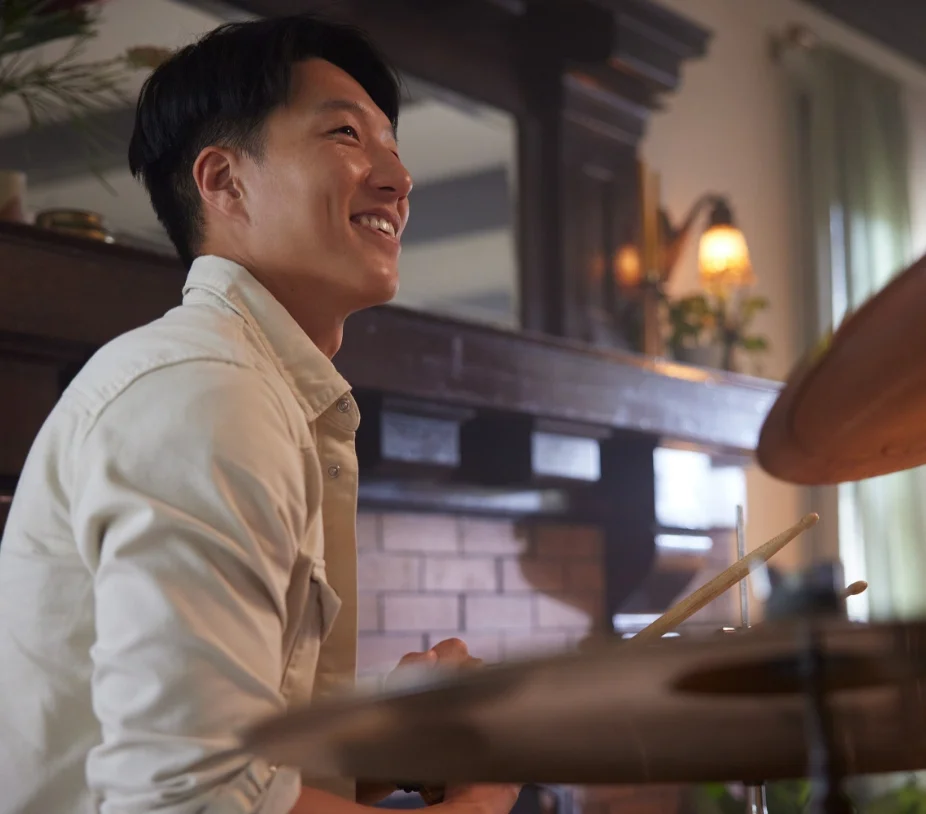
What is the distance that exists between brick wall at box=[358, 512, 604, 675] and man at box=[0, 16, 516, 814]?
49.1 inches

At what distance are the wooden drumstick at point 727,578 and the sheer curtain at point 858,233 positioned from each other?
9.92 ft

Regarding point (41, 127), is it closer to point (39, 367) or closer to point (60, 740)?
point (39, 367)

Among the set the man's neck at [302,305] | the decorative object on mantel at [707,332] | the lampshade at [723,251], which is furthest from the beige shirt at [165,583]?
the lampshade at [723,251]

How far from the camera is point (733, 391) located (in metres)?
2.76

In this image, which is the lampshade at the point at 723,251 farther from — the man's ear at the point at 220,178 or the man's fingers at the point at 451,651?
the man's fingers at the point at 451,651

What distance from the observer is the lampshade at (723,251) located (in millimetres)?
3199

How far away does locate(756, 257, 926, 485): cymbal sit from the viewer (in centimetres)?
87

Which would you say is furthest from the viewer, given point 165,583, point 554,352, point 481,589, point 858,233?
point 858,233

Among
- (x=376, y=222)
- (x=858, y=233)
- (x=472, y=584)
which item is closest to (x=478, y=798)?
(x=376, y=222)

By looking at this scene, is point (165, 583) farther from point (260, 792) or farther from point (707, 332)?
point (707, 332)

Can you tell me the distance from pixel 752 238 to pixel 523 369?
1853mm

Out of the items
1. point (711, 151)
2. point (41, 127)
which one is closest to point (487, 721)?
point (41, 127)

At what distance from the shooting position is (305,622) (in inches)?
36.2

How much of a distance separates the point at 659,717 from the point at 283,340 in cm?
59
